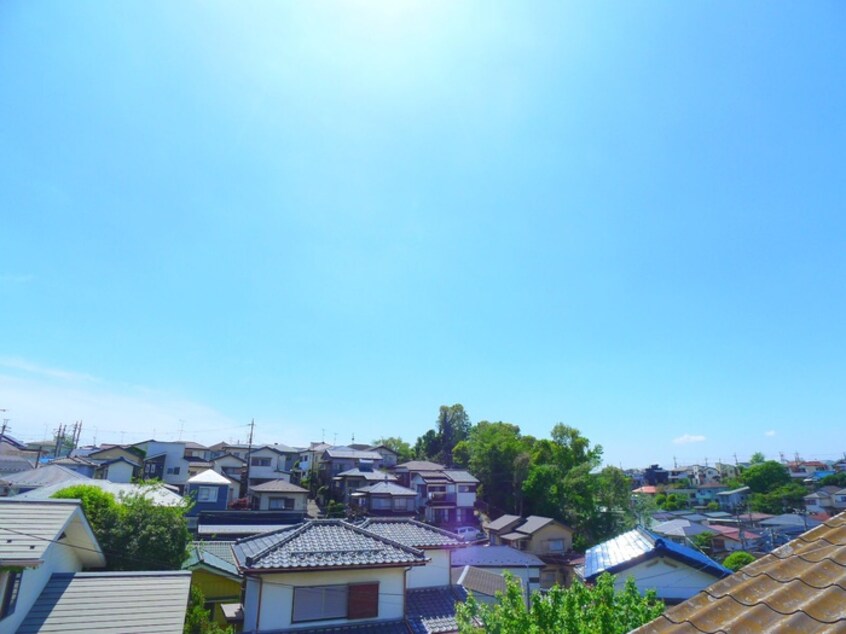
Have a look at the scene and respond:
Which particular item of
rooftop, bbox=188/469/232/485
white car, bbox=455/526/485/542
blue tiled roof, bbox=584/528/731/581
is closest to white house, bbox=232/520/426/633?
blue tiled roof, bbox=584/528/731/581

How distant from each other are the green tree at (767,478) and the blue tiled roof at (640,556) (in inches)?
2399

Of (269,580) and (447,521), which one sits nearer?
(269,580)

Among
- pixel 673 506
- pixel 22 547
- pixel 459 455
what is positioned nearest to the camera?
pixel 22 547

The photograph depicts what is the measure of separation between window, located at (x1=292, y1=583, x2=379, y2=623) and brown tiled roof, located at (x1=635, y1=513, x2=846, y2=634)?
31.9 ft

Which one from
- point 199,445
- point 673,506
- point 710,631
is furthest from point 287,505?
point 673,506

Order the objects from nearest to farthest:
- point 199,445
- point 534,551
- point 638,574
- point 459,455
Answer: point 638,574 → point 534,551 → point 199,445 → point 459,455

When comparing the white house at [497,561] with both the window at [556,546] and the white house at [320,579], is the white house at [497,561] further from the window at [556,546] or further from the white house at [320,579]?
the window at [556,546]

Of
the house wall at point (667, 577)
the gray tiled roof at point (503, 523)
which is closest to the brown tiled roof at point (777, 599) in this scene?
the house wall at point (667, 577)

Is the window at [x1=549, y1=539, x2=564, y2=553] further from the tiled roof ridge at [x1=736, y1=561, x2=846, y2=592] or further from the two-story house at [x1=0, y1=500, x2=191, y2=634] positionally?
the tiled roof ridge at [x1=736, y1=561, x2=846, y2=592]

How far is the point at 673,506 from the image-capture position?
5797cm

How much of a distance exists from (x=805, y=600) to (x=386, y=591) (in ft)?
34.0

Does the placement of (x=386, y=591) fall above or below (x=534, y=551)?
above

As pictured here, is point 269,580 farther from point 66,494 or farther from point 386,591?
point 66,494

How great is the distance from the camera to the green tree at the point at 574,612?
428 centimetres
